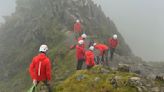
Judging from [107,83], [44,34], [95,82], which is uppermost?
[44,34]

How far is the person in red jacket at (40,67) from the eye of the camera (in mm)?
20188

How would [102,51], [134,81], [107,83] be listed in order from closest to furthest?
[134,81], [107,83], [102,51]

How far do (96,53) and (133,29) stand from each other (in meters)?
80.7

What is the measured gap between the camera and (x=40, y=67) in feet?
66.2

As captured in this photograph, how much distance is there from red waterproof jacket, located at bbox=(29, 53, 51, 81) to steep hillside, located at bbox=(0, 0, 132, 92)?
1424 centimetres

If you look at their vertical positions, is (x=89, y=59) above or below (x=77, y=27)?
below

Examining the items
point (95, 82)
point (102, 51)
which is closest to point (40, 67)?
point (95, 82)

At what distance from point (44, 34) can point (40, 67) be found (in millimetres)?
30195

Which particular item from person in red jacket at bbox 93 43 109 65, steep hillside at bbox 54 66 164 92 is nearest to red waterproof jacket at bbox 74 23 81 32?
person in red jacket at bbox 93 43 109 65

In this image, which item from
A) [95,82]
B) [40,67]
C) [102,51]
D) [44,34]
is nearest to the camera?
[40,67]

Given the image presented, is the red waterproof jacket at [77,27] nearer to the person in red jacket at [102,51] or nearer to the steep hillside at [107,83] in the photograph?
the person in red jacket at [102,51]

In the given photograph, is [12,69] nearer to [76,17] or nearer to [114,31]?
[76,17]

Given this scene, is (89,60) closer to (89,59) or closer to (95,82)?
(89,59)

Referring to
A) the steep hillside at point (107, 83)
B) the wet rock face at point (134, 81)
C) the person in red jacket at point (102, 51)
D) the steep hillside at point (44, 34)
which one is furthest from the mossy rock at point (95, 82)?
the steep hillside at point (44, 34)
